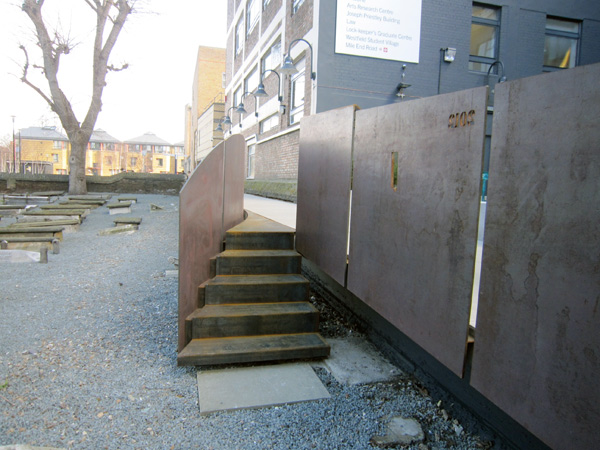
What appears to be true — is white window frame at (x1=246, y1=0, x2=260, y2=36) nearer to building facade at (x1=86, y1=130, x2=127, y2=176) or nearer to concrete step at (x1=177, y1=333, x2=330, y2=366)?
concrete step at (x1=177, y1=333, x2=330, y2=366)

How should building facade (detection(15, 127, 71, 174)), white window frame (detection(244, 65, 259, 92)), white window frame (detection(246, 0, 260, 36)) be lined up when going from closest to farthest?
white window frame (detection(246, 0, 260, 36)) < white window frame (detection(244, 65, 259, 92)) < building facade (detection(15, 127, 71, 174))

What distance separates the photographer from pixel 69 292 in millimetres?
5078

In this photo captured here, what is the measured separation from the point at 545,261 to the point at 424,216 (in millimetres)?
942

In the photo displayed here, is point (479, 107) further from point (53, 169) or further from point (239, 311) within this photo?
point (53, 169)

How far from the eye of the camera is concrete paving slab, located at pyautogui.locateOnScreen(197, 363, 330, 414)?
110 inches

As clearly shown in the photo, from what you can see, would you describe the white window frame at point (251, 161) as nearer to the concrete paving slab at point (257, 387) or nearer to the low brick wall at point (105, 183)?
the low brick wall at point (105, 183)

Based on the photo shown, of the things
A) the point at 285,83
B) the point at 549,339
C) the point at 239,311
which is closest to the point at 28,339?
the point at 239,311

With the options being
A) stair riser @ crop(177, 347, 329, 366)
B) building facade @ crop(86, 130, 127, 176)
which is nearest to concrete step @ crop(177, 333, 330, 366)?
stair riser @ crop(177, 347, 329, 366)

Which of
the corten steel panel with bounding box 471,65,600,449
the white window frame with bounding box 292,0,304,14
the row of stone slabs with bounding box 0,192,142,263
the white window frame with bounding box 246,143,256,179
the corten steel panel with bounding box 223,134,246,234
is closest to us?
the corten steel panel with bounding box 471,65,600,449

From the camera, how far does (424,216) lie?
260 centimetres

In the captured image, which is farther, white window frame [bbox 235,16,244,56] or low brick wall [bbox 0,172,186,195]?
white window frame [bbox 235,16,244,56]

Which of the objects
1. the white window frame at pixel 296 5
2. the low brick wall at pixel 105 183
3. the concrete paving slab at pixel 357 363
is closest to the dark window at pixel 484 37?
the white window frame at pixel 296 5

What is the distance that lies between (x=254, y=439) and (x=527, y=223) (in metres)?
1.91

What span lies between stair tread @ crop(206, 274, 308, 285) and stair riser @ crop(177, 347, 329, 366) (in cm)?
75
